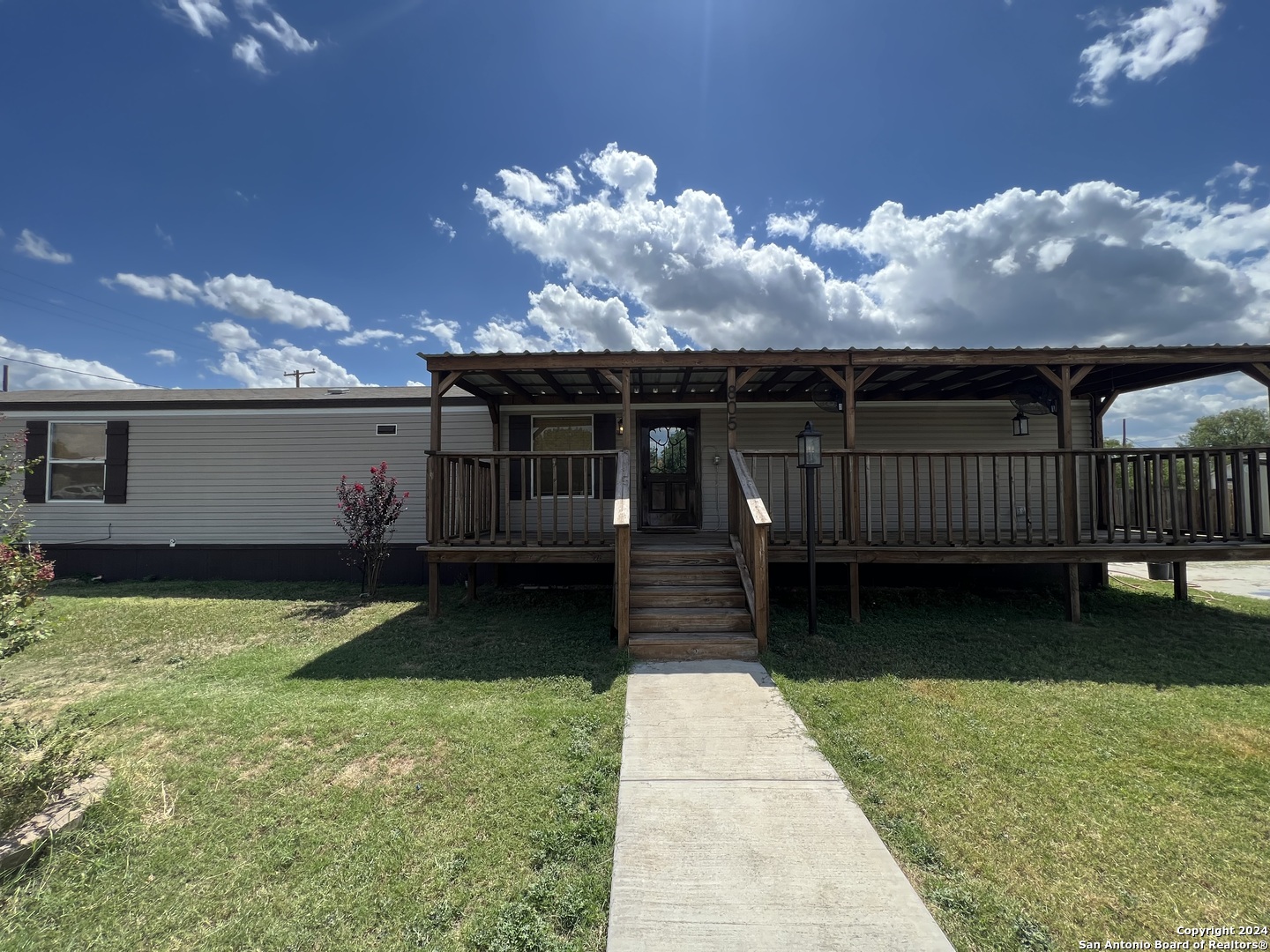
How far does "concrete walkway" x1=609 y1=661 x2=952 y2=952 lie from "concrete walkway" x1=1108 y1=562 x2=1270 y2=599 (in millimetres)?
8719

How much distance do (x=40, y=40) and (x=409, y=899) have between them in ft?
42.8

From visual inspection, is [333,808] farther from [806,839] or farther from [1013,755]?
→ [1013,755]

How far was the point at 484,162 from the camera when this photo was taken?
35.5 feet

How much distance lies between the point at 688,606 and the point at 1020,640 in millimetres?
3376

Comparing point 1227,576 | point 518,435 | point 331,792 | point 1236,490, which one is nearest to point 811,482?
point 331,792

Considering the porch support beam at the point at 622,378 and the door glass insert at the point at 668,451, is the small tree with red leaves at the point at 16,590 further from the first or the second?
the door glass insert at the point at 668,451

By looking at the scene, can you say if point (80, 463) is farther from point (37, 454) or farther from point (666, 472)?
point (666, 472)

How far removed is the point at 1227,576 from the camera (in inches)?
417

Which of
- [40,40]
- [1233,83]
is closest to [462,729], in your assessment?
[40,40]

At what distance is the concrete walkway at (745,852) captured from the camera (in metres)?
1.71

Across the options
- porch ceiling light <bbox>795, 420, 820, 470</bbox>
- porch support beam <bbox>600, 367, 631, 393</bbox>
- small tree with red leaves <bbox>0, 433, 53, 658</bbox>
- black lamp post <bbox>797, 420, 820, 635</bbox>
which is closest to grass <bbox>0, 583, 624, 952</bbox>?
small tree with red leaves <bbox>0, 433, 53, 658</bbox>

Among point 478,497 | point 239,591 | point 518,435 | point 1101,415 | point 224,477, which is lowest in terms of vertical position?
point 239,591

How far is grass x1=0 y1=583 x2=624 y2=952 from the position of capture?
5.84 feet

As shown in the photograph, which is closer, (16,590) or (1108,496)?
(16,590)
